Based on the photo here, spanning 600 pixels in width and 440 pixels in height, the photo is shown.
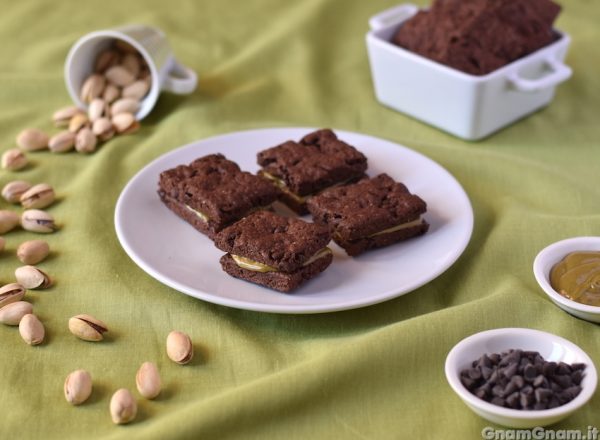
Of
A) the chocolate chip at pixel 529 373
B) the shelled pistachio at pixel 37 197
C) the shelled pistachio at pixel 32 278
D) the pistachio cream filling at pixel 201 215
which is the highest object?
the chocolate chip at pixel 529 373

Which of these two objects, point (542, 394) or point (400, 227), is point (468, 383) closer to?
point (542, 394)

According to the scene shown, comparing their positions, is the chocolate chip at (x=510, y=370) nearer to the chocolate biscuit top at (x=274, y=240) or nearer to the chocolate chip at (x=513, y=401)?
the chocolate chip at (x=513, y=401)

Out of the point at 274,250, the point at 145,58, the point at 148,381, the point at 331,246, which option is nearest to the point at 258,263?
the point at 274,250

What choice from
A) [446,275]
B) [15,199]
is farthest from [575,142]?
[15,199]

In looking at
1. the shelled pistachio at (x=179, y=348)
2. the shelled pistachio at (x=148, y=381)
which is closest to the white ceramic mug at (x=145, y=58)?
the shelled pistachio at (x=179, y=348)

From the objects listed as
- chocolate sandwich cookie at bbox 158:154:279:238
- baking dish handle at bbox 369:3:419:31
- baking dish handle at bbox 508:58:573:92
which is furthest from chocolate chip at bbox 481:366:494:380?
baking dish handle at bbox 369:3:419:31

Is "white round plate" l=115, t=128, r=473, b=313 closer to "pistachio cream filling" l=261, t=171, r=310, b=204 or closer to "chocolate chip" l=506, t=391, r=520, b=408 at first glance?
"pistachio cream filling" l=261, t=171, r=310, b=204
